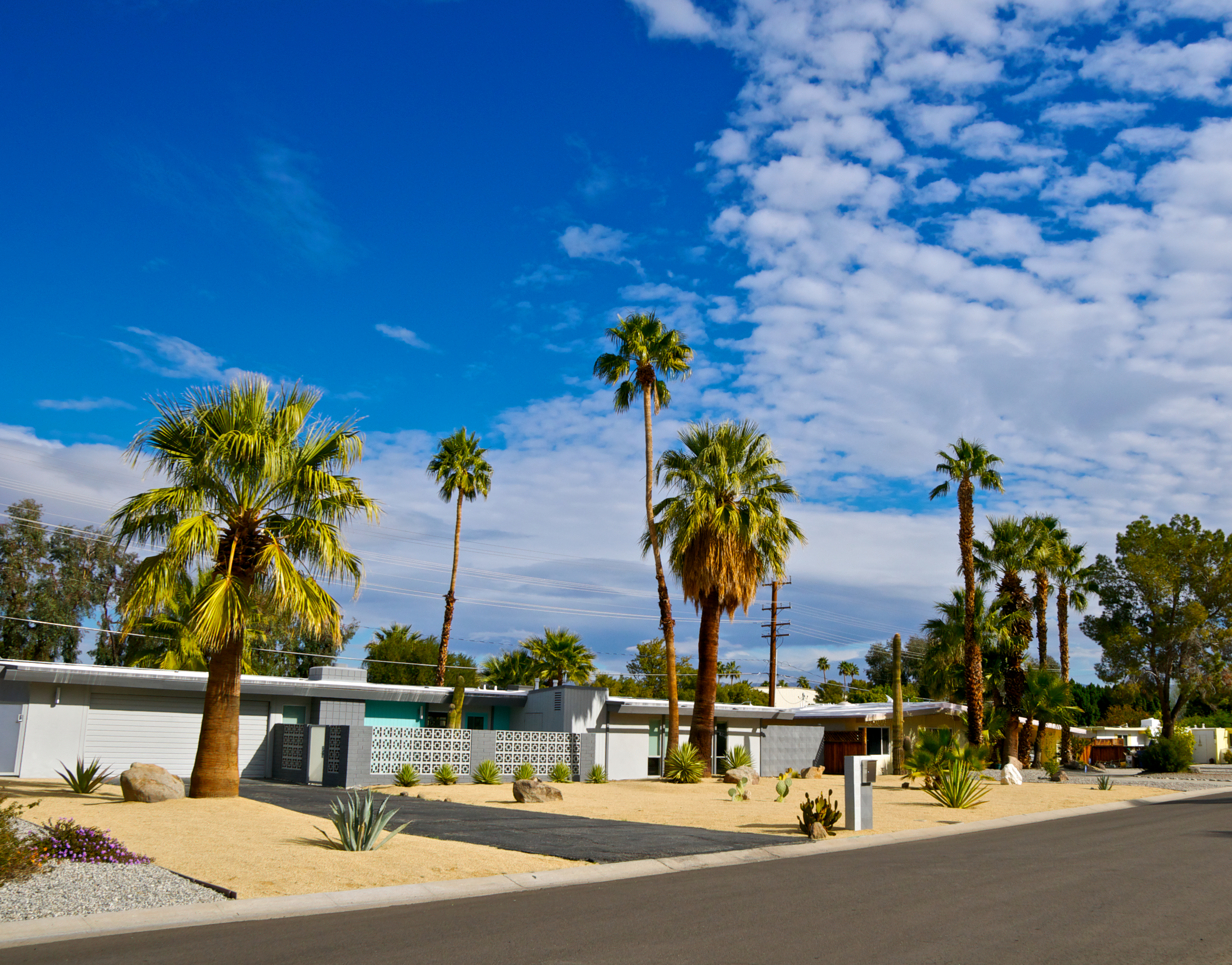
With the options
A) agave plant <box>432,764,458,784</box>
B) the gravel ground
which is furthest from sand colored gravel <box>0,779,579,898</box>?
agave plant <box>432,764,458,784</box>

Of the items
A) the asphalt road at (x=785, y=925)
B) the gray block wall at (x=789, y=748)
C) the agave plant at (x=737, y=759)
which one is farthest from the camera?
the gray block wall at (x=789, y=748)

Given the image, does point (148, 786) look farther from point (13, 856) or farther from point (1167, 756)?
point (1167, 756)

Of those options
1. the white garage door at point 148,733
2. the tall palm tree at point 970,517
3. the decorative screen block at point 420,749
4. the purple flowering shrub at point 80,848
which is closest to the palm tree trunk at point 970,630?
the tall palm tree at point 970,517

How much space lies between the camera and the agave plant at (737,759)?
3325 centimetres

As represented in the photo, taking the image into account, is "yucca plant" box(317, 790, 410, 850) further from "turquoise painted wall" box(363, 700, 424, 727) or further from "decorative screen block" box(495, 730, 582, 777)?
"turquoise painted wall" box(363, 700, 424, 727)

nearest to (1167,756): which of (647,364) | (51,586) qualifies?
(647,364)

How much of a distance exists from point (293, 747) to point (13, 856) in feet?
64.8

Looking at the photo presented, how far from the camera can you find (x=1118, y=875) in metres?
11.5

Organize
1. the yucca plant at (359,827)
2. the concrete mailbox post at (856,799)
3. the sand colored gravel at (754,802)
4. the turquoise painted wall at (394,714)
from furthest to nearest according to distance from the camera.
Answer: the turquoise painted wall at (394,714) → the sand colored gravel at (754,802) → the concrete mailbox post at (856,799) → the yucca plant at (359,827)

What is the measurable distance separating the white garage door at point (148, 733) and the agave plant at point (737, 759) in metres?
15.7

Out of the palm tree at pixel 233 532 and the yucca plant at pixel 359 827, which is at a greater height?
the palm tree at pixel 233 532

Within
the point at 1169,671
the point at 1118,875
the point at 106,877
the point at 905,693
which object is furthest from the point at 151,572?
the point at 905,693

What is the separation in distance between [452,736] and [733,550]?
10.5m

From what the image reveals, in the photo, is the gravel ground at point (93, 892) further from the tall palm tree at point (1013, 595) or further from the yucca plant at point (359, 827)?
the tall palm tree at point (1013, 595)
